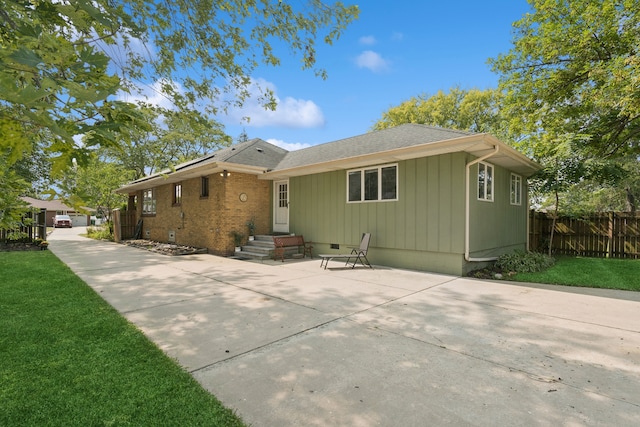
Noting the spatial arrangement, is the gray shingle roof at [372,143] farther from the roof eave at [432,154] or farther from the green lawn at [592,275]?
the green lawn at [592,275]

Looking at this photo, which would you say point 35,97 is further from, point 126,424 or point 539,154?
point 539,154

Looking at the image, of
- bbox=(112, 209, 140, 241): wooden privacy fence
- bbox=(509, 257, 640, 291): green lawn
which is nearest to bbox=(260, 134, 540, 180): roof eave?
bbox=(509, 257, 640, 291): green lawn

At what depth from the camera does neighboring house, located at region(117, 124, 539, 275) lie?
7254 mm

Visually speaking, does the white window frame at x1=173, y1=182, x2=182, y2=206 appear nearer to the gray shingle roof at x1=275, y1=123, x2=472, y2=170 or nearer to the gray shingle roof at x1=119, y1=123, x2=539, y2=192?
the gray shingle roof at x1=119, y1=123, x2=539, y2=192

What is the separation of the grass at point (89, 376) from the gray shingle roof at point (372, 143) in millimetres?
6651

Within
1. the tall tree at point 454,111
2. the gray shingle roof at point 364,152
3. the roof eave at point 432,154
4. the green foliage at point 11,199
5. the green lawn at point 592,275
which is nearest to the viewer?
the green foliage at point 11,199

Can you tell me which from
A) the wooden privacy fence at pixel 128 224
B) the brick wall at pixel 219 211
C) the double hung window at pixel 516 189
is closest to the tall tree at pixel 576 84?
the double hung window at pixel 516 189

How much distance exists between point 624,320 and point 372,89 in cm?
1028

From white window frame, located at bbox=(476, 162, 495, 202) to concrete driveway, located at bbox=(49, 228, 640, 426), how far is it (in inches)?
105

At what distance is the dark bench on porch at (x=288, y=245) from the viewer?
9.64 m

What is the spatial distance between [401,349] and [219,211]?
341 inches

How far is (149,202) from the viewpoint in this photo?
1647 cm

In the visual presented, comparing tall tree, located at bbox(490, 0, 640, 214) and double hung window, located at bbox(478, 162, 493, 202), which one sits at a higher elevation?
tall tree, located at bbox(490, 0, 640, 214)

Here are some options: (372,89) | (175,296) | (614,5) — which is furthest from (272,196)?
(614,5)
